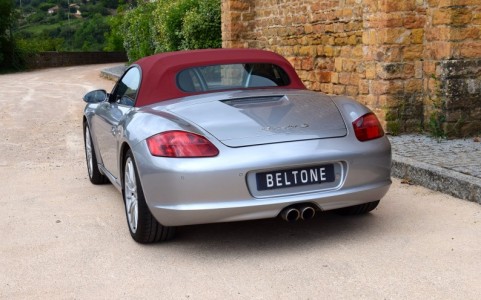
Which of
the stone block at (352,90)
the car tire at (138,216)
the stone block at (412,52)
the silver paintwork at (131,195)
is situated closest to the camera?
the car tire at (138,216)

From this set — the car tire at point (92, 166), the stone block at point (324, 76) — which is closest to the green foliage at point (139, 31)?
the stone block at point (324, 76)

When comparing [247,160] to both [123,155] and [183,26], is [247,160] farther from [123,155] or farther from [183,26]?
[183,26]

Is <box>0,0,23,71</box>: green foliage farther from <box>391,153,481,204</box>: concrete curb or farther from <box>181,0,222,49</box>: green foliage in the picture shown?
<box>391,153,481,204</box>: concrete curb

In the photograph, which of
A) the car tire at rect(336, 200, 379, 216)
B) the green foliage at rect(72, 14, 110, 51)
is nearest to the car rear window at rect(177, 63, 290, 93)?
the car tire at rect(336, 200, 379, 216)

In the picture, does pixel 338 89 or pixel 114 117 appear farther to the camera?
pixel 338 89

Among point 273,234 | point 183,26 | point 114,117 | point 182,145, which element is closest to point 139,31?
point 183,26

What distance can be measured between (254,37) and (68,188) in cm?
843

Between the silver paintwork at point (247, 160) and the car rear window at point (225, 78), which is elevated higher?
the car rear window at point (225, 78)

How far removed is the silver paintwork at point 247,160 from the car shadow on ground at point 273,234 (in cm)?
33

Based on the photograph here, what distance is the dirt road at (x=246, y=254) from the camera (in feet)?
14.1

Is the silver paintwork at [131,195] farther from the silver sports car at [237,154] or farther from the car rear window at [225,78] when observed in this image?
the car rear window at [225,78]

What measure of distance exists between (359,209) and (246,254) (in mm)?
1227

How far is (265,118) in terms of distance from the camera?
16.9ft

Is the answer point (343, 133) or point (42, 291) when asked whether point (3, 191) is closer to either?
point (42, 291)
